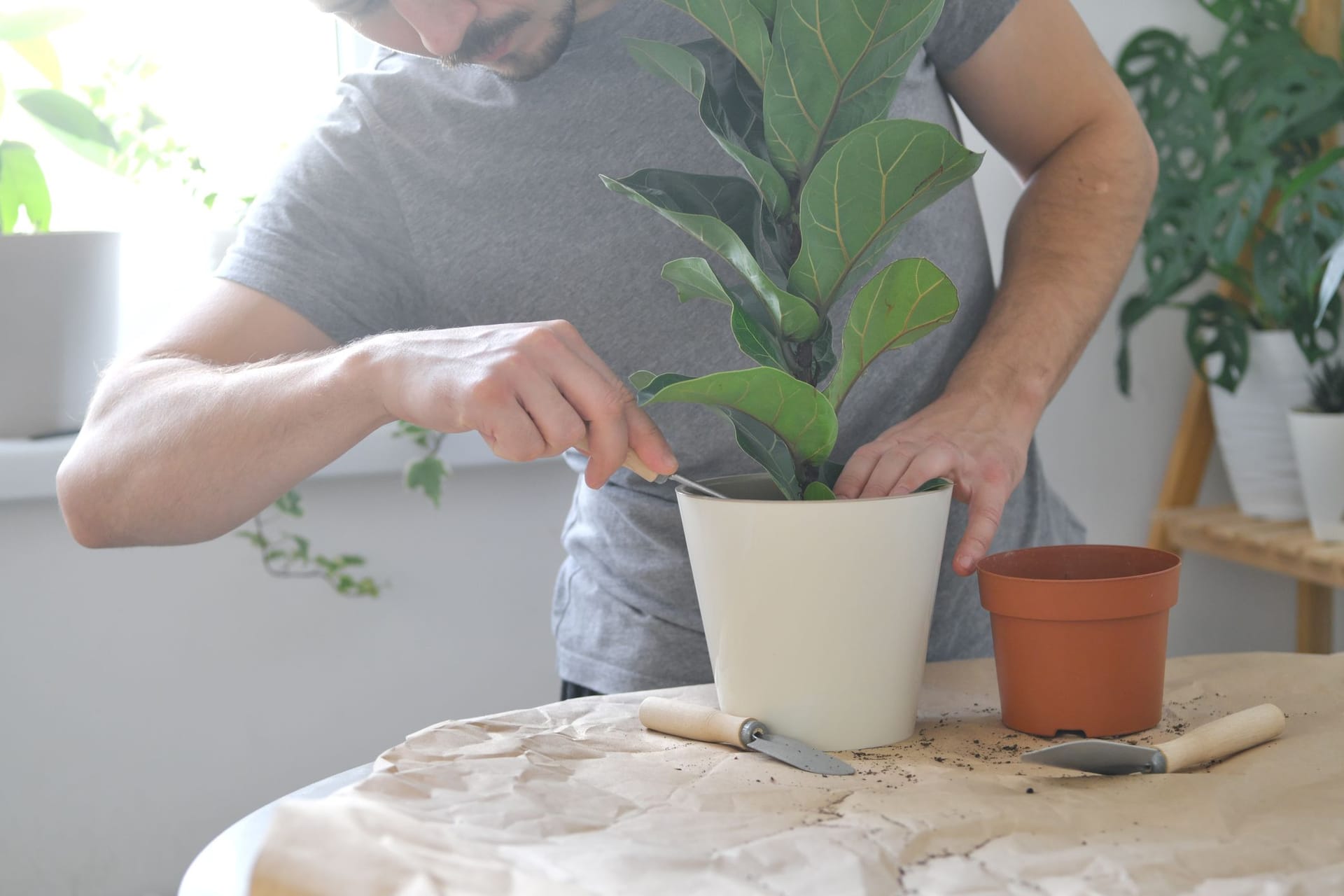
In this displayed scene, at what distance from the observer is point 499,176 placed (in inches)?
36.4

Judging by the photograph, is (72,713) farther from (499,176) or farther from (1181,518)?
(1181,518)

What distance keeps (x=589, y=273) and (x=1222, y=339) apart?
1.10 metres

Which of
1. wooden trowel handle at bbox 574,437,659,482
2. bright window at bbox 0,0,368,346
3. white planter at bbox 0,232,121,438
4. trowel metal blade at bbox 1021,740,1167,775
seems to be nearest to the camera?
trowel metal blade at bbox 1021,740,1167,775

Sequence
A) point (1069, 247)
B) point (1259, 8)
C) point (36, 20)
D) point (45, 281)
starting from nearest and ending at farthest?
1. point (1069, 247)
2. point (45, 281)
3. point (36, 20)
4. point (1259, 8)

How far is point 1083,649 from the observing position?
598 millimetres

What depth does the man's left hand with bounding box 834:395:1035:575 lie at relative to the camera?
0.67m

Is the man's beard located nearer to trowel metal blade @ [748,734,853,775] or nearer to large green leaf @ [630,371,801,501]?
large green leaf @ [630,371,801,501]

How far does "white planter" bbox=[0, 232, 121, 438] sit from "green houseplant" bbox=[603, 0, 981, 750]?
2.58ft

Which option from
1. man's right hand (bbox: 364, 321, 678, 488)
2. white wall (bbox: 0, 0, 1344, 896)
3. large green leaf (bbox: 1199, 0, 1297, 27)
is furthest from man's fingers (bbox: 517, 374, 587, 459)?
large green leaf (bbox: 1199, 0, 1297, 27)

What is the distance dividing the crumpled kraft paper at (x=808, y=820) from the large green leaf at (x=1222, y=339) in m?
1.11

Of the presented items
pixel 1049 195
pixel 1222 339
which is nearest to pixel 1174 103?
pixel 1222 339

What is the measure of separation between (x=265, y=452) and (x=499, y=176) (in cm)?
30

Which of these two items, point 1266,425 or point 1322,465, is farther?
point 1266,425

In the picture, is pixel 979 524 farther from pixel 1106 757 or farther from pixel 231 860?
pixel 231 860
